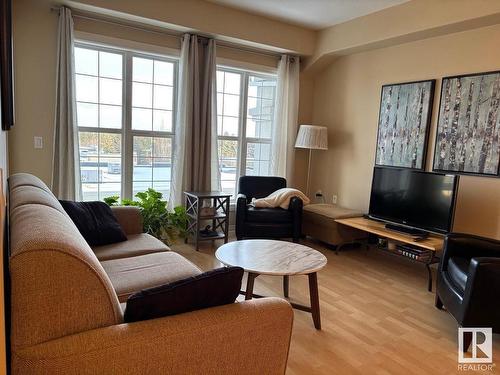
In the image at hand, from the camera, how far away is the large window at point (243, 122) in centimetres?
471

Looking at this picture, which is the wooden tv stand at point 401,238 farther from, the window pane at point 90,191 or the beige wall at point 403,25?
the window pane at point 90,191

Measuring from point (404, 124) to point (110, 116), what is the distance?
3259 mm

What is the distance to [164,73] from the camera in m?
4.25

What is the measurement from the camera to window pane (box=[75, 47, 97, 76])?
3754mm

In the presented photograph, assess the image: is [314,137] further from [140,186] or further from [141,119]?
[140,186]

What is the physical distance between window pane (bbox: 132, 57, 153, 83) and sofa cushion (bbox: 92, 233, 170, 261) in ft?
6.95

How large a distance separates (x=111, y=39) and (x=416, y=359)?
3923 mm

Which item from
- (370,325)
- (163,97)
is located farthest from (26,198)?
(163,97)

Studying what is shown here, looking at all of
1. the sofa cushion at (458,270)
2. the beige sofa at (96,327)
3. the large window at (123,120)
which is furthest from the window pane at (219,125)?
the beige sofa at (96,327)

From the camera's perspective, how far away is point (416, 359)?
2.15 m

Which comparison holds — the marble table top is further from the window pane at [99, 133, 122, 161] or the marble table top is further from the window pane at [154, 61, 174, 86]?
the window pane at [154, 61, 174, 86]

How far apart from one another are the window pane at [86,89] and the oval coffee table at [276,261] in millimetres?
2394

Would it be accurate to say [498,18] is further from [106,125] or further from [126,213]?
[106,125]

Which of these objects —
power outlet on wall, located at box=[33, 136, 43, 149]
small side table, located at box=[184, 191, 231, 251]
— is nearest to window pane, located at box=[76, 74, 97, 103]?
power outlet on wall, located at box=[33, 136, 43, 149]
